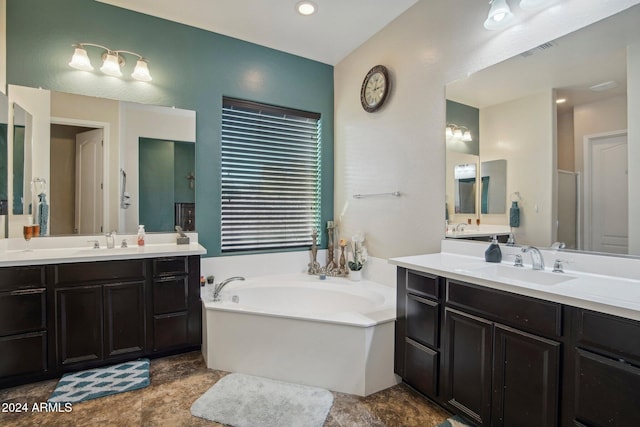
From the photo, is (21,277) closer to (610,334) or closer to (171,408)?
(171,408)

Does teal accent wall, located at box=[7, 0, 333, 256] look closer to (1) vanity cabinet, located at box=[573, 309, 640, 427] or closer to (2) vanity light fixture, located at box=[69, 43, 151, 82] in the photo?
(2) vanity light fixture, located at box=[69, 43, 151, 82]

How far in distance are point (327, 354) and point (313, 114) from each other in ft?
8.40

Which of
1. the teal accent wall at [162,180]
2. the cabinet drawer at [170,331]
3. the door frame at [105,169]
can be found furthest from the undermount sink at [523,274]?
the door frame at [105,169]

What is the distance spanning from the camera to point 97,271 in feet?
7.02

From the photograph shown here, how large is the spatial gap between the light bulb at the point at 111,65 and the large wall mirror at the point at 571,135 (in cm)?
284

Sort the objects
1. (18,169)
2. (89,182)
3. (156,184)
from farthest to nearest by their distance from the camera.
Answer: (156,184) < (89,182) < (18,169)

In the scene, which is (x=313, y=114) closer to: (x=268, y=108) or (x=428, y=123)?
(x=268, y=108)

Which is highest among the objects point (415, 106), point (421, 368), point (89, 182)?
point (415, 106)

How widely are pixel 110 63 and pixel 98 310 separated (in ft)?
6.48

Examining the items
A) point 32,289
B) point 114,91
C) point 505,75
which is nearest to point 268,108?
point 114,91

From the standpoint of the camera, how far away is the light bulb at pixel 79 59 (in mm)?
2420

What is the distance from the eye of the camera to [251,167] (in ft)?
10.6

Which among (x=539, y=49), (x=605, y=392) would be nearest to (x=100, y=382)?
(x=605, y=392)

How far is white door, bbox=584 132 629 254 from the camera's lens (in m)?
A: 1.49
